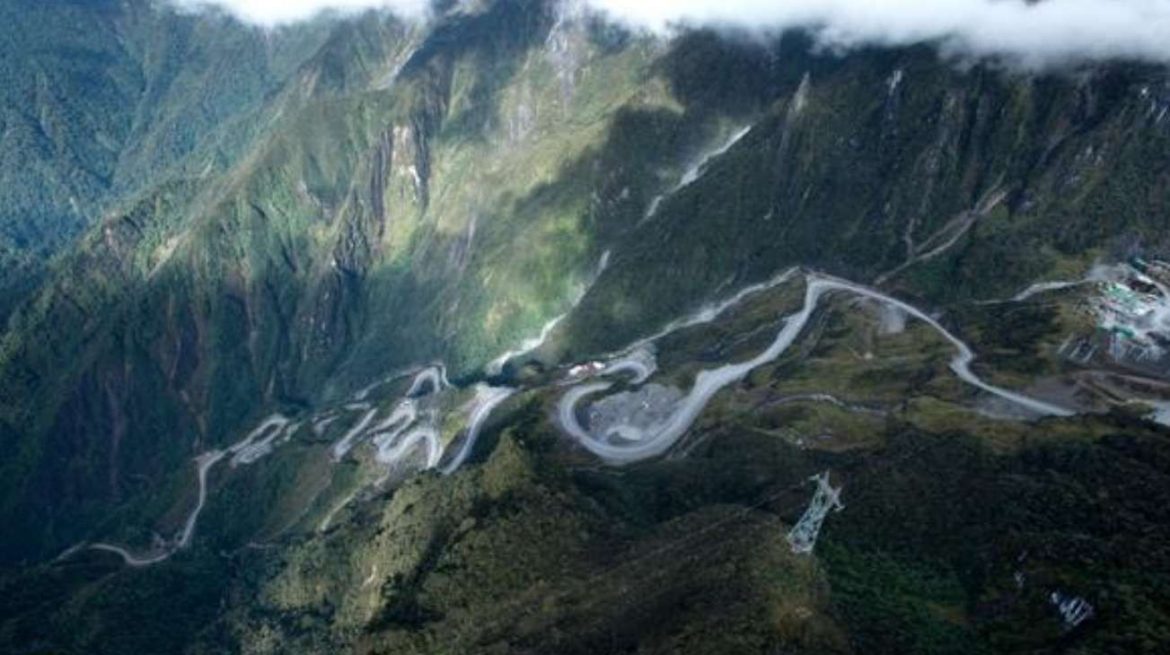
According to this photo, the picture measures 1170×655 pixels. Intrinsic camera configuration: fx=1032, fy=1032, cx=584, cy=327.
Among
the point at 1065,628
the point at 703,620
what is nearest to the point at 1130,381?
the point at 1065,628

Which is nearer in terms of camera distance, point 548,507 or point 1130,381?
point 548,507

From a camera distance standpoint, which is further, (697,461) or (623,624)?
(697,461)

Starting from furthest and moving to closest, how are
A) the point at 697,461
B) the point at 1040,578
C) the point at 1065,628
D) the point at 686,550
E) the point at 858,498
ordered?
the point at 697,461, the point at 858,498, the point at 686,550, the point at 1040,578, the point at 1065,628

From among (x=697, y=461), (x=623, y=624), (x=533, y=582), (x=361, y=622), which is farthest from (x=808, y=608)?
(x=361, y=622)

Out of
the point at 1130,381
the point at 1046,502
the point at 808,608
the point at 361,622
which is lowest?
the point at 361,622

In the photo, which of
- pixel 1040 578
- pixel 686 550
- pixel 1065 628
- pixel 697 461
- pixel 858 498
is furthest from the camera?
pixel 697 461

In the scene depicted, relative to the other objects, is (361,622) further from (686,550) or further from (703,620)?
(703,620)

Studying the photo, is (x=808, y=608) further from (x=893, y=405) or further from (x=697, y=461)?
(x=893, y=405)

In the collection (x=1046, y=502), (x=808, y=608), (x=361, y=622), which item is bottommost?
(x=361, y=622)

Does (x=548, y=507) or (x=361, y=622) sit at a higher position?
(x=548, y=507)
